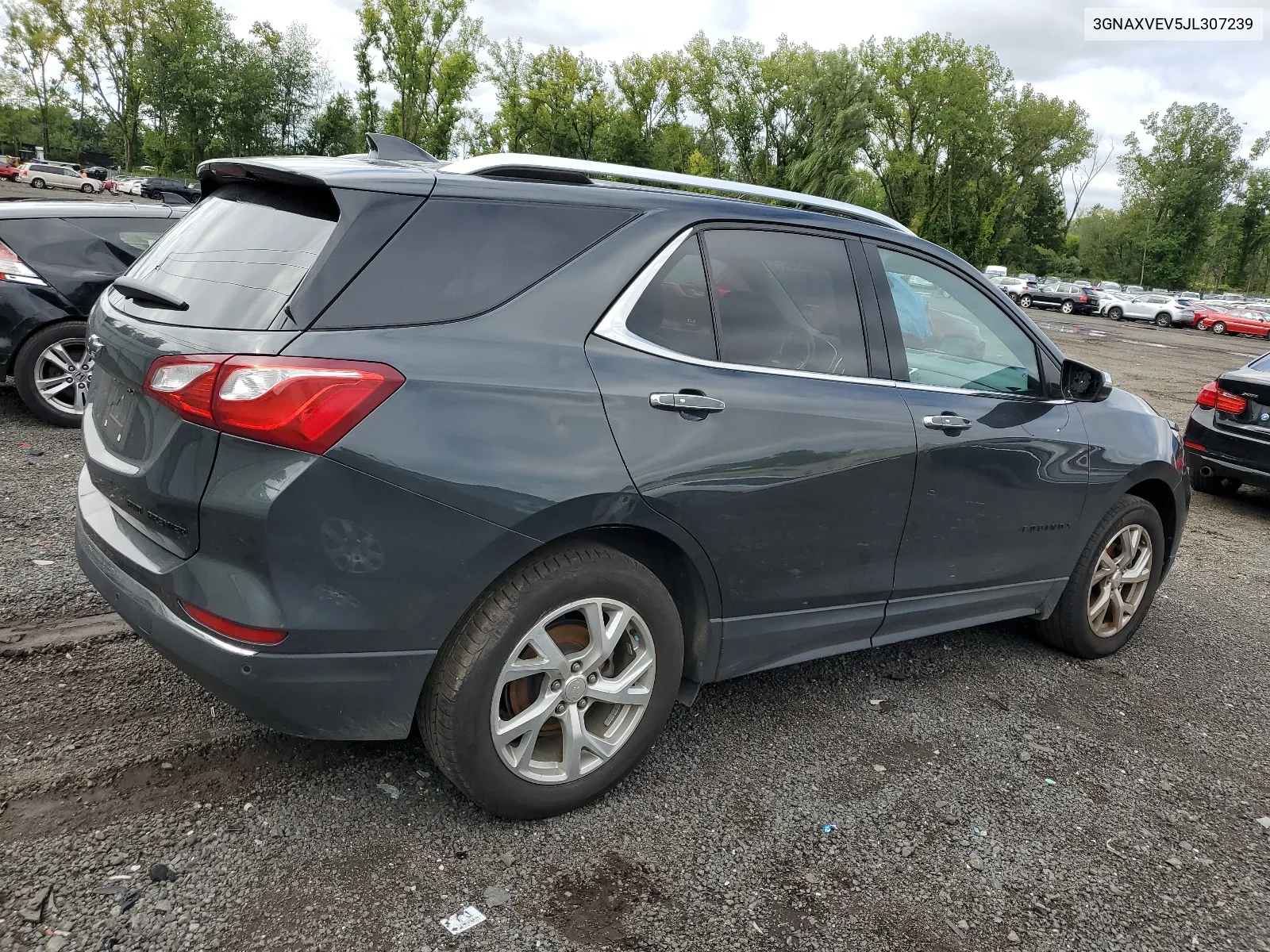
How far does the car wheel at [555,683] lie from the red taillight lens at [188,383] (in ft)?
2.71

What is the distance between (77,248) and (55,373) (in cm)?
93

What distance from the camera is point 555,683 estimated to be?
102 inches

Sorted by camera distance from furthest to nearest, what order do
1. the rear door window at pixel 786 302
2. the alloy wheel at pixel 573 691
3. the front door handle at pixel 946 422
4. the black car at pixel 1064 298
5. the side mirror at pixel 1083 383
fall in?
the black car at pixel 1064 298, the side mirror at pixel 1083 383, the front door handle at pixel 946 422, the rear door window at pixel 786 302, the alloy wheel at pixel 573 691

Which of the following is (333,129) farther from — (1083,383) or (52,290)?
(1083,383)

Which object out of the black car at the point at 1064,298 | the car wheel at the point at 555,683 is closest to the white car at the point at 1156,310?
the black car at the point at 1064,298

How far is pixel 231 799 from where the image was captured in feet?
8.64

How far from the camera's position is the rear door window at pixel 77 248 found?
6605 mm

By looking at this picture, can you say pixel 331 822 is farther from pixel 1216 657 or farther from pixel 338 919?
pixel 1216 657

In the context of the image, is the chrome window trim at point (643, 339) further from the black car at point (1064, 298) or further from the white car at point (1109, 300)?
the white car at point (1109, 300)

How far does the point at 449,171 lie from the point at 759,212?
1.04m

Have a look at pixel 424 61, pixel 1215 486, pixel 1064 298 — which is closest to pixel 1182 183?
pixel 1064 298

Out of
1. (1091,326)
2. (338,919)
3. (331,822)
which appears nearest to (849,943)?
(338,919)

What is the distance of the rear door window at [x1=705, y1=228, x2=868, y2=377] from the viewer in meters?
2.90

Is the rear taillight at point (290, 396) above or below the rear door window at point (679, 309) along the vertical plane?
below
